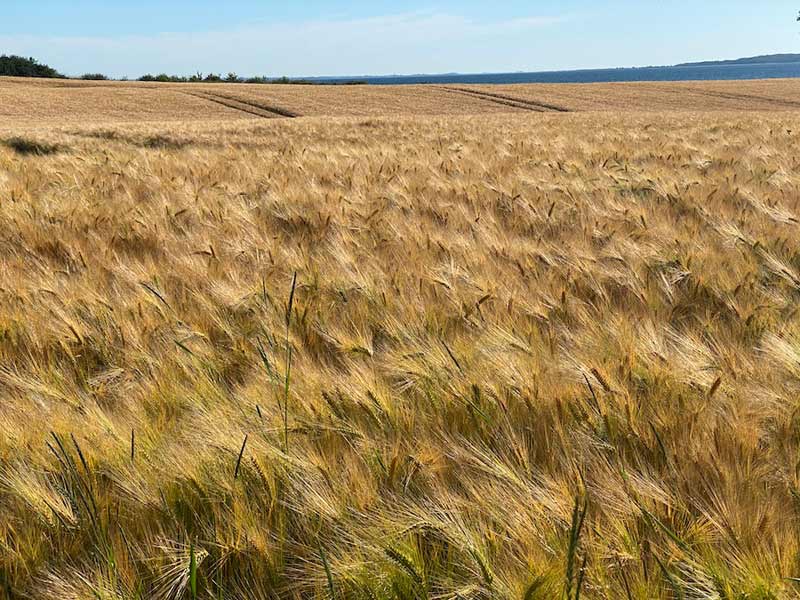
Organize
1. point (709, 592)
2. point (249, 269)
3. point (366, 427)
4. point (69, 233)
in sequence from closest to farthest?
point (709, 592) < point (366, 427) < point (249, 269) < point (69, 233)

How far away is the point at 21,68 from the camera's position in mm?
57312

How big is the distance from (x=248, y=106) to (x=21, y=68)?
134 ft

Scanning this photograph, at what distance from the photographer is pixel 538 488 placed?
1.08m

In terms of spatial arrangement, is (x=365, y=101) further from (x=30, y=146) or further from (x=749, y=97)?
(x=30, y=146)

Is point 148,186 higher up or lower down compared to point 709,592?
higher up

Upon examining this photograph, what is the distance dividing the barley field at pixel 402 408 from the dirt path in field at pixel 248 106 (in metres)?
27.9

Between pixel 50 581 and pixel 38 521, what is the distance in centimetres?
16

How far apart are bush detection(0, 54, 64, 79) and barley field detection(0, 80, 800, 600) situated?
67.1 metres

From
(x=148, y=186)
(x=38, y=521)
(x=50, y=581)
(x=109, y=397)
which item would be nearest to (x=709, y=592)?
(x=50, y=581)

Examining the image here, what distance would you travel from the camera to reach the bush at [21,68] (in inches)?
2239

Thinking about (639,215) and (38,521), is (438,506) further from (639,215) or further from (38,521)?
(639,215)

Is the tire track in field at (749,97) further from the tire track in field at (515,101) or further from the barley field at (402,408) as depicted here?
the barley field at (402,408)

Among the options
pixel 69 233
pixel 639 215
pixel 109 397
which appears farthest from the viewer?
pixel 639 215

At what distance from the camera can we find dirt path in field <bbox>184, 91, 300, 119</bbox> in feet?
98.6
